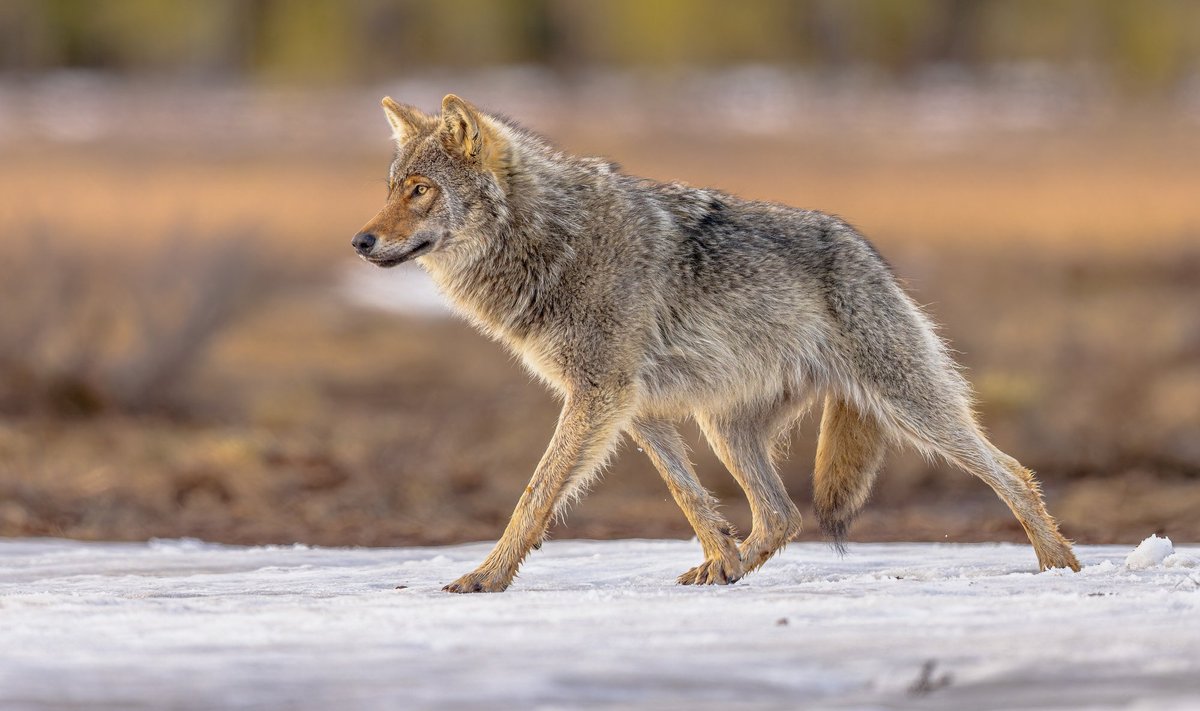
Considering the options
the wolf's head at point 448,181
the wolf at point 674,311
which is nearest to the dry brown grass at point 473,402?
the wolf at point 674,311

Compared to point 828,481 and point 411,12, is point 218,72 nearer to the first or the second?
point 411,12

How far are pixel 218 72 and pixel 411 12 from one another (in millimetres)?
7064

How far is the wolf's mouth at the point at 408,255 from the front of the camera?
703 cm

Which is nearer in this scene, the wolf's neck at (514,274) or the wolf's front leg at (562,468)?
the wolf's front leg at (562,468)

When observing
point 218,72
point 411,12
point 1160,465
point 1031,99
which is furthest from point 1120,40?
point 1160,465

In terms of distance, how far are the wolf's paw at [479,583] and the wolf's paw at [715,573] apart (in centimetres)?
81

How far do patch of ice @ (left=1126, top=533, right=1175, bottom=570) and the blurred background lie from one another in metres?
2.72

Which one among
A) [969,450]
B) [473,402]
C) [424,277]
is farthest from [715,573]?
[424,277]

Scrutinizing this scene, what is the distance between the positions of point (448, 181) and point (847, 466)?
2.20 metres

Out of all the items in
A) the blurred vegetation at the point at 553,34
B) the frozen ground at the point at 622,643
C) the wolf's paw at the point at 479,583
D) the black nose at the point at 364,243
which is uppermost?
the black nose at the point at 364,243

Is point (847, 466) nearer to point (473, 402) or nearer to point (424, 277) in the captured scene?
point (473, 402)

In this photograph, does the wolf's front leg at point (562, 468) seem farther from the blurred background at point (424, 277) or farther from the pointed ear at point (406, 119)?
the blurred background at point (424, 277)

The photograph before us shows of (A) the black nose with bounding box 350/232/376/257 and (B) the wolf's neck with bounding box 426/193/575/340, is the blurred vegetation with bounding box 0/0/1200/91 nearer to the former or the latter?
(B) the wolf's neck with bounding box 426/193/575/340

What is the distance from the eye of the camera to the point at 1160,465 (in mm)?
13039
